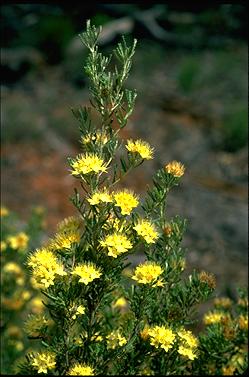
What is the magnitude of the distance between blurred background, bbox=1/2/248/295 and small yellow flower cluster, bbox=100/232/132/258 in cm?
217

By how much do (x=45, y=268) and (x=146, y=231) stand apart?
1.35 ft

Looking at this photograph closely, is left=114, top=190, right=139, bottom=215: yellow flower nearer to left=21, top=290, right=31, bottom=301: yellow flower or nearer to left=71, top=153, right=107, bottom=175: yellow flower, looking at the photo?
left=71, top=153, right=107, bottom=175: yellow flower

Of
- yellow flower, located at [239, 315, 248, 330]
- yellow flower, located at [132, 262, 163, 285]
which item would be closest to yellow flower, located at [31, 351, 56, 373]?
yellow flower, located at [132, 262, 163, 285]

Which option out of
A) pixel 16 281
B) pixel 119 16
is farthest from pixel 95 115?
pixel 16 281

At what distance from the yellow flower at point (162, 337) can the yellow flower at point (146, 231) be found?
0.36 metres

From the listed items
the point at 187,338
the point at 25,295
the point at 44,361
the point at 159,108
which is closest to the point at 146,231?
the point at 187,338

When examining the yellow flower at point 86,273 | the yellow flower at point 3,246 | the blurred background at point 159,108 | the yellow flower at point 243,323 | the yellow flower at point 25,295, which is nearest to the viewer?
the yellow flower at point 86,273

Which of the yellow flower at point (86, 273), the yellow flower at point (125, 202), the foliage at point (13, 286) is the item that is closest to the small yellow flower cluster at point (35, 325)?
the yellow flower at point (86, 273)

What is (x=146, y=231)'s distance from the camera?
104 inches

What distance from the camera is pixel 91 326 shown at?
2783 millimetres

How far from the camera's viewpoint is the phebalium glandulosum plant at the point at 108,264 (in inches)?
103

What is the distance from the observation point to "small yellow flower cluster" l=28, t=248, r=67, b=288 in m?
2.56

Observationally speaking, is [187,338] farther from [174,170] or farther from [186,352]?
[174,170]

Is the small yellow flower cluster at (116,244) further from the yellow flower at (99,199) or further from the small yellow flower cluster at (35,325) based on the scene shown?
the small yellow flower cluster at (35,325)
